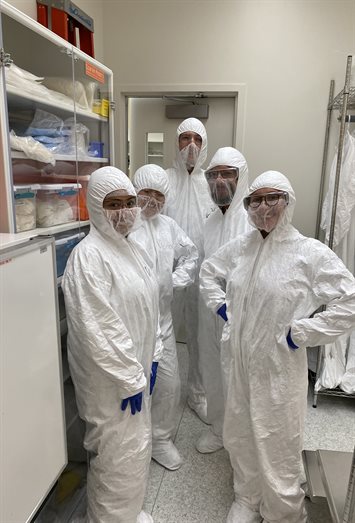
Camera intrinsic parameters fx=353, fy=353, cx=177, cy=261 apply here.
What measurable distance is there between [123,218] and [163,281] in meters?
0.54

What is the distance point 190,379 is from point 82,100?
5.97 feet

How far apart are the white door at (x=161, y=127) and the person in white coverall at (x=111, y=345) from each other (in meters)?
1.89

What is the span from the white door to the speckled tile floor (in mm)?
2111

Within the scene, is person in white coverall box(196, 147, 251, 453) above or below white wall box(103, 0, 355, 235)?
below

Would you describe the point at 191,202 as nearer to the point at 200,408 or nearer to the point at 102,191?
the point at 102,191

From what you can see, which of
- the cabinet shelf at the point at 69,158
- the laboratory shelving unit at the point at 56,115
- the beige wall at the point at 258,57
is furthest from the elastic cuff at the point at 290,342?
the beige wall at the point at 258,57

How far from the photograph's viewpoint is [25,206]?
4.51ft

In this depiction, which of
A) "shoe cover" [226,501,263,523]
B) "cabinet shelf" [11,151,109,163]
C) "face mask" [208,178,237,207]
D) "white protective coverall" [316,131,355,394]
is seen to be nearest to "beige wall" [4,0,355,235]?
"white protective coverall" [316,131,355,394]

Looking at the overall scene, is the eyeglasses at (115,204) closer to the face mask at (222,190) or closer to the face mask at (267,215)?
Answer: the face mask at (267,215)

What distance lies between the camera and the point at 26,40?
142 centimetres

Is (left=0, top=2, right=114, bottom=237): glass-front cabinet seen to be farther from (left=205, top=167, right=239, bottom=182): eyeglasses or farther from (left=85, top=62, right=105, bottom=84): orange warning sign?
(left=205, top=167, right=239, bottom=182): eyeglasses

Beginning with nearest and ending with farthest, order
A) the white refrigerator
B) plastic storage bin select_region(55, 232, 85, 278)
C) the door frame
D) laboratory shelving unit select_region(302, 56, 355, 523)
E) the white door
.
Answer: the white refrigerator
laboratory shelving unit select_region(302, 56, 355, 523)
plastic storage bin select_region(55, 232, 85, 278)
the door frame
the white door

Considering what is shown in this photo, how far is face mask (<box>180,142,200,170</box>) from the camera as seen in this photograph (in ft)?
7.23

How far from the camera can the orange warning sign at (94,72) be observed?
1796 mm
